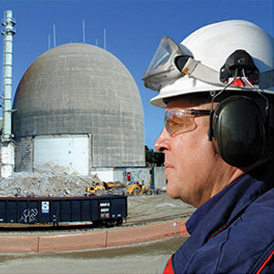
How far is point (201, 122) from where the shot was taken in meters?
1.79

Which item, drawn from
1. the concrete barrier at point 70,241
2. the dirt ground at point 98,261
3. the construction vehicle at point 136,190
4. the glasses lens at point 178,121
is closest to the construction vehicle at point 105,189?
the construction vehicle at point 136,190

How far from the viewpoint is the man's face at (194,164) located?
1725 mm

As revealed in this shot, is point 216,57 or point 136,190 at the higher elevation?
point 216,57

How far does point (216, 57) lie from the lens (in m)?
1.81

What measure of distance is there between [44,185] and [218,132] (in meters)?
34.3

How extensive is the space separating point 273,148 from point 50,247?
1113 centimetres

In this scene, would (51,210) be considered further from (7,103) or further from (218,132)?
(7,103)

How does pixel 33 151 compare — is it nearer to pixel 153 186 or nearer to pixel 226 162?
pixel 153 186

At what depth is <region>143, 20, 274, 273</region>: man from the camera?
1.47 metres

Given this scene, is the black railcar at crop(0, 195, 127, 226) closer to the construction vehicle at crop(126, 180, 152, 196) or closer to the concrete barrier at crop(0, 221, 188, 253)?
the concrete barrier at crop(0, 221, 188, 253)

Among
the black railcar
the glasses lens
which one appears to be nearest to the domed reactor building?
the black railcar

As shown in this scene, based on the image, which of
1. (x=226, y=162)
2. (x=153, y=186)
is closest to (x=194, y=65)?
(x=226, y=162)

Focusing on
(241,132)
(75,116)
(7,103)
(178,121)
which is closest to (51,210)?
(178,121)

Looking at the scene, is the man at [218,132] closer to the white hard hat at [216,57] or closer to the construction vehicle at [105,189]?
the white hard hat at [216,57]
